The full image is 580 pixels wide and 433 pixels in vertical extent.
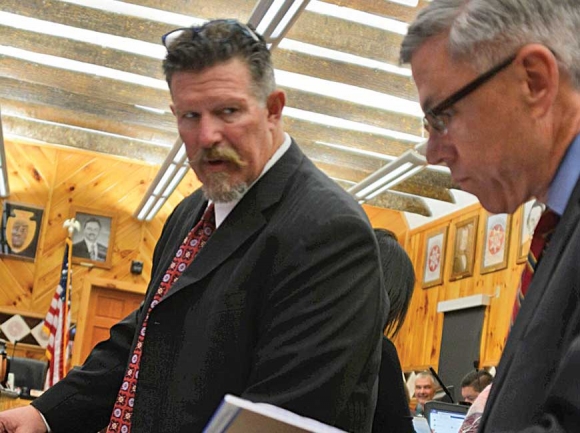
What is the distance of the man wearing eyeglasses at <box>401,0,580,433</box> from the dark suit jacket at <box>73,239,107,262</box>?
38.8 ft

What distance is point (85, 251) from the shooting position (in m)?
12.9

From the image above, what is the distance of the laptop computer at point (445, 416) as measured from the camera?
506 centimetres

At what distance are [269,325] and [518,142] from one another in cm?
75

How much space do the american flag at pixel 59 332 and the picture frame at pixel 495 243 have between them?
14.9 ft

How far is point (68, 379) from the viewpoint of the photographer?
2.23 meters

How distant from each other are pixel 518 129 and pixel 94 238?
1205cm

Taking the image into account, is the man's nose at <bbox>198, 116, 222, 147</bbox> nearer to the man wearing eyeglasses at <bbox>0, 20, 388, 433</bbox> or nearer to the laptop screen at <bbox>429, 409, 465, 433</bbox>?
the man wearing eyeglasses at <bbox>0, 20, 388, 433</bbox>

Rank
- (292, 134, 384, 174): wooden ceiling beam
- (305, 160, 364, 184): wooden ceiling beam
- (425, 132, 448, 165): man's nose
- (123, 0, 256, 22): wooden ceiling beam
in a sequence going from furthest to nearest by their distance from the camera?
1. (305, 160, 364, 184): wooden ceiling beam
2. (292, 134, 384, 174): wooden ceiling beam
3. (123, 0, 256, 22): wooden ceiling beam
4. (425, 132, 448, 165): man's nose

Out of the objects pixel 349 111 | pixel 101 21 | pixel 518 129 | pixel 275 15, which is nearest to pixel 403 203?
pixel 349 111

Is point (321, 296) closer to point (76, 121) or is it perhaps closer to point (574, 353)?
point (574, 353)

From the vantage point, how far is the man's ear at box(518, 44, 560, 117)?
1.23 metres

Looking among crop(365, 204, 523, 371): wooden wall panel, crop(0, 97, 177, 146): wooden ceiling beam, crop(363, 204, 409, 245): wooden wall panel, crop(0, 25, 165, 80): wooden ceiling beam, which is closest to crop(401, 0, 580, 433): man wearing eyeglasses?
crop(0, 25, 165, 80): wooden ceiling beam

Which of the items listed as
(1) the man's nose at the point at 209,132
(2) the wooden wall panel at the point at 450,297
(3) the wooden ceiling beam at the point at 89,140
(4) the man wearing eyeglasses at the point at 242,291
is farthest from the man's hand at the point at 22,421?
(3) the wooden ceiling beam at the point at 89,140

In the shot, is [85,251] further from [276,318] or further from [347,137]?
[276,318]
